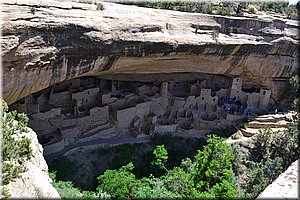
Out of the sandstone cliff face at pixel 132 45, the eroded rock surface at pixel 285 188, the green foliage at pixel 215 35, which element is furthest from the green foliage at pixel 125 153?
the eroded rock surface at pixel 285 188

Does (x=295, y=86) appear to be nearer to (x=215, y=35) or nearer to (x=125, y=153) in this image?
(x=215, y=35)

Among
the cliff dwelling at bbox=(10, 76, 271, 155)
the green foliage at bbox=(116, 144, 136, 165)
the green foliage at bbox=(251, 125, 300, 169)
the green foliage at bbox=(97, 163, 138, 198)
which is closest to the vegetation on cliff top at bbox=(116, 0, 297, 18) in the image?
the cliff dwelling at bbox=(10, 76, 271, 155)

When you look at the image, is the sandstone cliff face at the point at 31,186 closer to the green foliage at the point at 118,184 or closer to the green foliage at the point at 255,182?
the green foliage at the point at 118,184

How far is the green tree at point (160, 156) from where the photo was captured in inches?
492

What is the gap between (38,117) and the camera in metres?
11.9

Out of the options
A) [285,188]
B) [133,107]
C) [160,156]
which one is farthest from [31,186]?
[133,107]

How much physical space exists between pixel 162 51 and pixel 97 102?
354cm

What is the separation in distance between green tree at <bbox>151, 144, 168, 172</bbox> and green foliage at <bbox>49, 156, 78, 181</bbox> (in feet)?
9.56

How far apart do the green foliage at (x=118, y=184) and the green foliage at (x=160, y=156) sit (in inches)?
64.7

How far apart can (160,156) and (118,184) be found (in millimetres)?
2612

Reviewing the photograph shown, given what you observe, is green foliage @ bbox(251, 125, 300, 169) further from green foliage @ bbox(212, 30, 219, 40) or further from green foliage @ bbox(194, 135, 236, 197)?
green foliage @ bbox(212, 30, 219, 40)

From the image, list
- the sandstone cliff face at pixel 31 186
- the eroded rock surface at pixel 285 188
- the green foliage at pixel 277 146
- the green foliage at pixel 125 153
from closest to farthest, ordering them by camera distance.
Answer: the eroded rock surface at pixel 285 188 → the sandstone cliff face at pixel 31 186 → the green foliage at pixel 277 146 → the green foliage at pixel 125 153

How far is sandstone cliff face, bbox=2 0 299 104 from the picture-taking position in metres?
8.77

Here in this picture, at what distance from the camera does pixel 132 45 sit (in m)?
11.2
